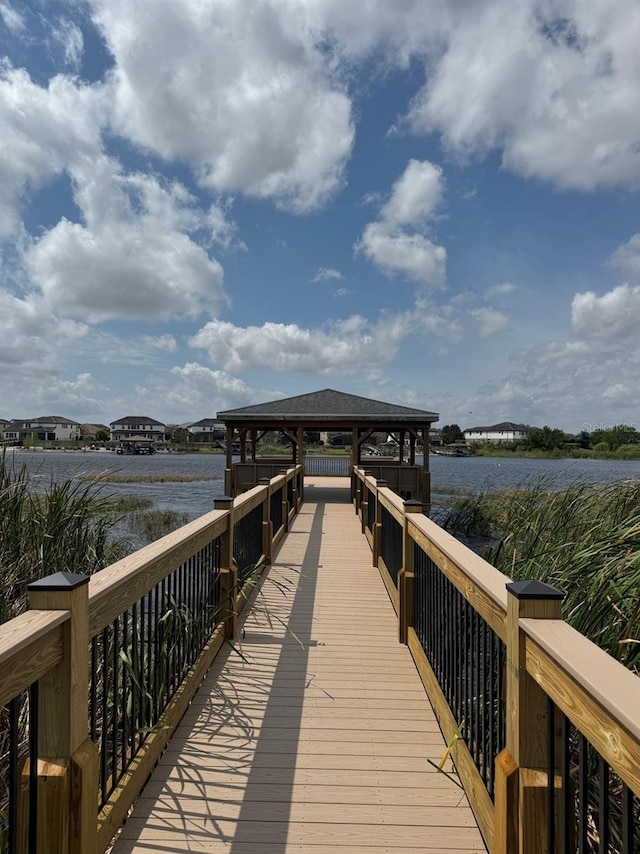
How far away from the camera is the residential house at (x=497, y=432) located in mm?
111912

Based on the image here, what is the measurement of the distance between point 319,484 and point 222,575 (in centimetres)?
1329

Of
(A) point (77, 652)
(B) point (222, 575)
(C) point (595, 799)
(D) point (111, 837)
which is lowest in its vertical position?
(C) point (595, 799)

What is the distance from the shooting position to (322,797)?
231 centimetres

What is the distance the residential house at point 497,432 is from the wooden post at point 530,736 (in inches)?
4434

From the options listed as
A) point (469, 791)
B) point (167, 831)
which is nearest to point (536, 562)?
point (469, 791)

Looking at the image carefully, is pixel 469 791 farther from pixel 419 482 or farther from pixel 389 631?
pixel 419 482

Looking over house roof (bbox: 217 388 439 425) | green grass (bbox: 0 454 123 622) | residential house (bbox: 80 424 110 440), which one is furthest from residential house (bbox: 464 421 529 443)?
green grass (bbox: 0 454 123 622)

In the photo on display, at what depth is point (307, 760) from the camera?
2572mm

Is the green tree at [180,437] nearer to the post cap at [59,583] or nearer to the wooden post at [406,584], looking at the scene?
the wooden post at [406,584]

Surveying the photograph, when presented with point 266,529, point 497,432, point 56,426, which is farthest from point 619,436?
point 56,426

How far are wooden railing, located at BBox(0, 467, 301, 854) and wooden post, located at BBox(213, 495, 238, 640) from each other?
0.45 m

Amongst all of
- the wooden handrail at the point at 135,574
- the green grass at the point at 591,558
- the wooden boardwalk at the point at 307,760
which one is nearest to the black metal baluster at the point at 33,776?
the wooden handrail at the point at 135,574

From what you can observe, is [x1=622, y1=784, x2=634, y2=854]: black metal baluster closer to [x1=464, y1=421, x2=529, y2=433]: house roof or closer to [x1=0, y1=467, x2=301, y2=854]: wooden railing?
[x1=0, y1=467, x2=301, y2=854]: wooden railing

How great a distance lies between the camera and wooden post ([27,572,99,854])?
1.55 m
